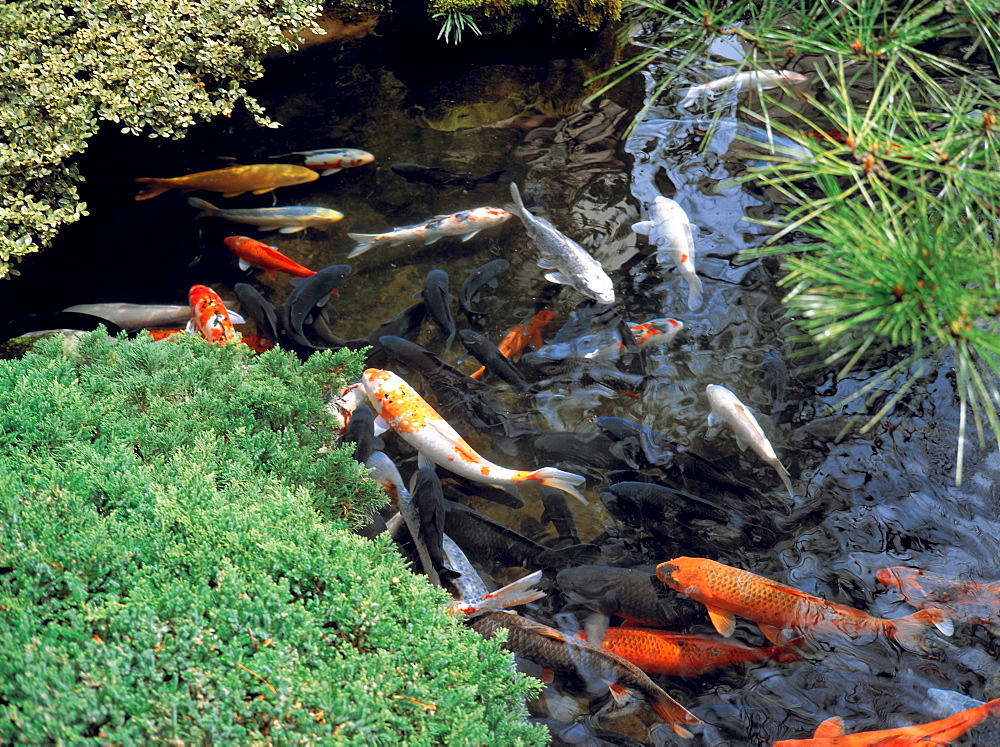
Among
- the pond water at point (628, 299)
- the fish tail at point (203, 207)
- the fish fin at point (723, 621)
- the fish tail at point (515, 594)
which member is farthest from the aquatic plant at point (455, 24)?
the fish fin at point (723, 621)

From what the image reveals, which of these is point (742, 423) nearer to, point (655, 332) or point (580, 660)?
point (655, 332)

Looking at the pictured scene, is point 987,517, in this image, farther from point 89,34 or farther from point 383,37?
point 383,37

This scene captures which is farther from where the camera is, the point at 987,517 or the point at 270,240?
the point at 270,240

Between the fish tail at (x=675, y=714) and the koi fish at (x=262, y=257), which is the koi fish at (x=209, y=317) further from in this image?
the fish tail at (x=675, y=714)

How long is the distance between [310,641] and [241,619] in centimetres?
22

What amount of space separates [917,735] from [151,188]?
629cm

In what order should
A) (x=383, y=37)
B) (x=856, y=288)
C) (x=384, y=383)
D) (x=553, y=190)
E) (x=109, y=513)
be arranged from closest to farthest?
(x=856, y=288) < (x=109, y=513) < (x=384, y=383) < (x=553, y=190) < (x=383, y=37)

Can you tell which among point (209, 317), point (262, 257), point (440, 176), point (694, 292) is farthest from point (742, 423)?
point (262, 257)

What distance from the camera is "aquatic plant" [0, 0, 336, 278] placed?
13.2 ft

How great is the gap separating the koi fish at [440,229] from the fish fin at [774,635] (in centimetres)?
350

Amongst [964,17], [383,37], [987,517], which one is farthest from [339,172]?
[987,517]

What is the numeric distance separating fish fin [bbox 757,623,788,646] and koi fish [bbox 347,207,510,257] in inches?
138

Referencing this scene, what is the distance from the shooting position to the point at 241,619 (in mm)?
1937

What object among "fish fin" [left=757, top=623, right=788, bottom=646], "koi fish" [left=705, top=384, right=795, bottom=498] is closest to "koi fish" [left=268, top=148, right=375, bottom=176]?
"koi fish" [left=705, top=384, right=795, bottom=498]
